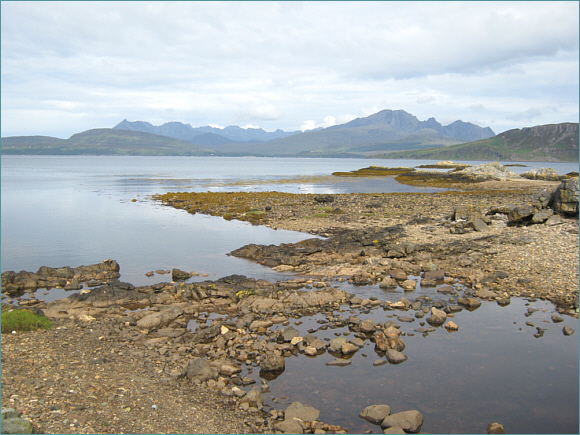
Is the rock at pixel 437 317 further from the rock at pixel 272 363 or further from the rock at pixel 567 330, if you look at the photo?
the rock at pixel 272 363

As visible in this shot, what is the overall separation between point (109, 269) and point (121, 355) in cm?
1304

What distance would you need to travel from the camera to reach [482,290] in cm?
2125

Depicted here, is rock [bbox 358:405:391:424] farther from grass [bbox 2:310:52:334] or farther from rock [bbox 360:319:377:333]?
grass [bbox 2:310:52:334]

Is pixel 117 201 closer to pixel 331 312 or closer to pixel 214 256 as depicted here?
pixel 214 256

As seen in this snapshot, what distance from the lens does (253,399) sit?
39.1 ft

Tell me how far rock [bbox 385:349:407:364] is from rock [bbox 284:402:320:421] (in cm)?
432

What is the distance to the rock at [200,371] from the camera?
13.0 m

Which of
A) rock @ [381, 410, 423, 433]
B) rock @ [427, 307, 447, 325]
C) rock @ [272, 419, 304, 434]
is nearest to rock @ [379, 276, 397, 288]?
rock @ [427, 307, 447, 325]

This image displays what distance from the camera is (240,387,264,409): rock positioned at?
1179 centimetres

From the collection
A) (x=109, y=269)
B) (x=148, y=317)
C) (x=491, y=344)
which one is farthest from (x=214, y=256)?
(x=491, y=344)

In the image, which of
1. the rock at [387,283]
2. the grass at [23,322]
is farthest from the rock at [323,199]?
the grass at [23,322]

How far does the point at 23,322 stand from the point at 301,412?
1076 centimetres

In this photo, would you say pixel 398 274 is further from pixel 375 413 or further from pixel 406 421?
pixel 406 421

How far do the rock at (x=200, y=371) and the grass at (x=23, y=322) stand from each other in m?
6.32
